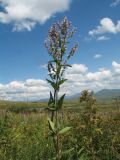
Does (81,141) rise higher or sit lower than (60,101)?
lower

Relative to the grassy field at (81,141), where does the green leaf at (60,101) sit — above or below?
above

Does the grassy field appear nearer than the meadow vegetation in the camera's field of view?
No

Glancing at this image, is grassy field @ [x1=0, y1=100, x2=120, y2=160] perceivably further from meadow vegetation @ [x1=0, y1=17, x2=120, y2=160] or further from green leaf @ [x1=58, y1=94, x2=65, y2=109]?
green leaf @ [x1=58, y1=94, x2=65, y2=109]

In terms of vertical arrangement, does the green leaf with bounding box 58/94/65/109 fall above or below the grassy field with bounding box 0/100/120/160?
above

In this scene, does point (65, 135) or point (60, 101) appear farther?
point (65, 135)

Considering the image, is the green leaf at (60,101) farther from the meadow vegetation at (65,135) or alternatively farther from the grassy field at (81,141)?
the grassy field at (81,141)

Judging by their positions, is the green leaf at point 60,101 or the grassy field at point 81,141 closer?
the green leaf at point 60,101

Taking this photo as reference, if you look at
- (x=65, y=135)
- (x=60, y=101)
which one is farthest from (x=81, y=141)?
(x=60, y=101)

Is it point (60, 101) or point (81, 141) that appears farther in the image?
point (81, 141)

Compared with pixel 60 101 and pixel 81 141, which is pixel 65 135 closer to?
pixel 81 141

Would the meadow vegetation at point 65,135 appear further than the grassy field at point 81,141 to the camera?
No

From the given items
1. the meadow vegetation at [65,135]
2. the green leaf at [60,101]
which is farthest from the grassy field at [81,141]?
the green leaf at [60,101]

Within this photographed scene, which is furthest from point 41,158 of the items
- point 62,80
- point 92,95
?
point 62,80

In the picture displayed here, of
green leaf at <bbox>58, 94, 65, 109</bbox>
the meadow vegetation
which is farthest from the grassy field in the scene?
green leaf at <bbox>58, 94, 65, 109</bbox>
